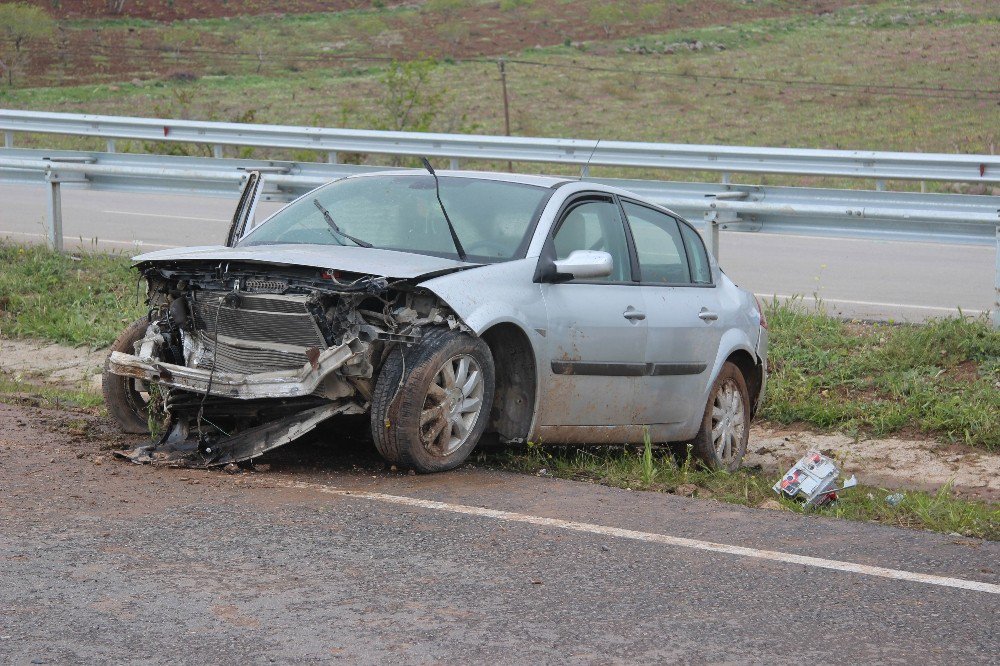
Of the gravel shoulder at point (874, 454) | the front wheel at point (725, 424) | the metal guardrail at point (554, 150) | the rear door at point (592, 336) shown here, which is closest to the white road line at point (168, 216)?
the metal guardrail at point (554, 150)

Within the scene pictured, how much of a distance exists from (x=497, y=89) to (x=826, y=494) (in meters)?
41.8

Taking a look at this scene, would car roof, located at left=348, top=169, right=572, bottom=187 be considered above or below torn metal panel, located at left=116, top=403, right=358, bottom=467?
above

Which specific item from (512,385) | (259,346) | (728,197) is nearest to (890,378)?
(728,197)

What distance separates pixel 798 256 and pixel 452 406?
31.3 feet

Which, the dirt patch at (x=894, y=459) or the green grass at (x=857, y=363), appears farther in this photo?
the green grass at (x=857, y=363)

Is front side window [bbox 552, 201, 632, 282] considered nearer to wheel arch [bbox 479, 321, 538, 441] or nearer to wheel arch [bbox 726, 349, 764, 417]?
wheel arch [bbox 479, 321, 538, 441]

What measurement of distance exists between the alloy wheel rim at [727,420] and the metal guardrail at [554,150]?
5.26 metres

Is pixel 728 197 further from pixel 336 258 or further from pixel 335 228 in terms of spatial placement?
pixel 336 258

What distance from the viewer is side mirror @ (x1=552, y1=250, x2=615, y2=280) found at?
6965 mm

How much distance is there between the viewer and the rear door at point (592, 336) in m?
7.06

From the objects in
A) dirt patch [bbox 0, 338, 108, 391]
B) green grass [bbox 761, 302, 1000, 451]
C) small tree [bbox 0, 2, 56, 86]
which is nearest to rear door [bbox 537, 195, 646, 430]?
green grass [bbox 761, 302, 1000, 451]

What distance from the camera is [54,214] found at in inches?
522

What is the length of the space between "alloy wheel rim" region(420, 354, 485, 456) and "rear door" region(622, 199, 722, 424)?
4.18 ft

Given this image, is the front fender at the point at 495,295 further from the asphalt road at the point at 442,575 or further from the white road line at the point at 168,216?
the white road line at the point at 168,216
